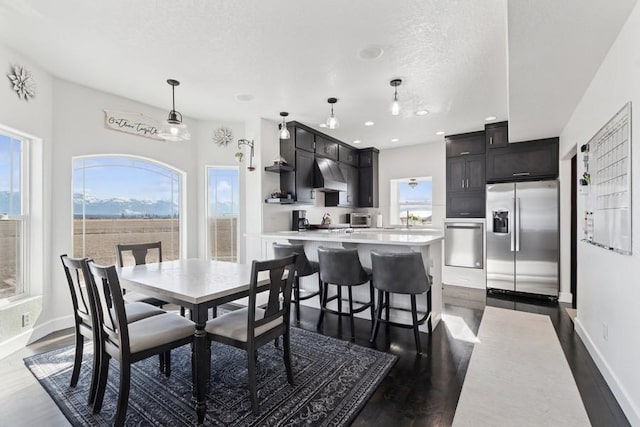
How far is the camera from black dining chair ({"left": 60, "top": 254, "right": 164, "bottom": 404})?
75.3 inches

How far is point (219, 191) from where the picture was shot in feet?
16.0

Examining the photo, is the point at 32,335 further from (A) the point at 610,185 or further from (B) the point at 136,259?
(A) the point at 610,185

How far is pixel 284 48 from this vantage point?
8.65 ft

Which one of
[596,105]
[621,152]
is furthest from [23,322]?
[596,105]

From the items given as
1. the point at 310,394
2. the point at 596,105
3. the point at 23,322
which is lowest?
the point at 310,394

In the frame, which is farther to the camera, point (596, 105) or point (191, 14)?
point (596, 105)

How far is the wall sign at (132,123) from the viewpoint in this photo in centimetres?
371

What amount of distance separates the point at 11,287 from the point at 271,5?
3.59 metres

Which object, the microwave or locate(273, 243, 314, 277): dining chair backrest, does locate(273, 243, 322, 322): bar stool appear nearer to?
locate(273, 243, 314, 277): dining chair backrest

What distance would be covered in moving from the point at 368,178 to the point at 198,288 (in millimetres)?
5234

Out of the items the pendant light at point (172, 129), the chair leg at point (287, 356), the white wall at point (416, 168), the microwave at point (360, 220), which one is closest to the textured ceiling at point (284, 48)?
the pendant light at point (172, 129)

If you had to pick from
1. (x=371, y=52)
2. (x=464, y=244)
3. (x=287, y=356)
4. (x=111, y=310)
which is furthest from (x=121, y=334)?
(x=464, y=244)

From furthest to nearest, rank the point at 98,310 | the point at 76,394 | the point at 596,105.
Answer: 1. the point at 596,105
2. the point at 76,394
3. the point at 98,310

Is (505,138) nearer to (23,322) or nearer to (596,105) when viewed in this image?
(596,105)
